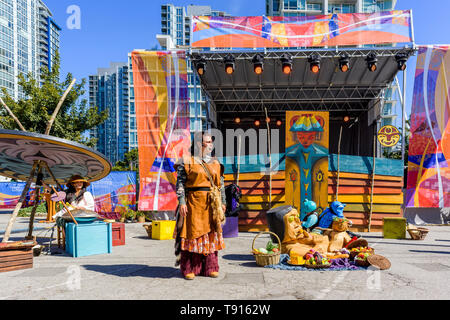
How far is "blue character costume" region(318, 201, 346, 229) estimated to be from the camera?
5691mm

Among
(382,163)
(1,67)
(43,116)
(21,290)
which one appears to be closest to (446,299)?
(21,290)

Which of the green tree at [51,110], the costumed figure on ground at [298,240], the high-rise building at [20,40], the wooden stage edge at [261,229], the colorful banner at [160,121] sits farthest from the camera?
the high-rise building at [20,40]

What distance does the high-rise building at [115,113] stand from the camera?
341 ft

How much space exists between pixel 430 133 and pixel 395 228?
4.94 meters

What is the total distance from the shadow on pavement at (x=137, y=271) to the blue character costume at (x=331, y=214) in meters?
2.67

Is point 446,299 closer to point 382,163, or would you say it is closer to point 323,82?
point 382,163

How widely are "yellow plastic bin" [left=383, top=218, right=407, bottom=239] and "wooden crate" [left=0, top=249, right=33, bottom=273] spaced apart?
8.00 meters

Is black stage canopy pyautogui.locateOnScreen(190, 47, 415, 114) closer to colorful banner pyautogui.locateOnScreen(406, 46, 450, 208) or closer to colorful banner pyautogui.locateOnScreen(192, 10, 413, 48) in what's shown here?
colorful banner pyautogui.locateOnScreen(192, 10, 413, 48)

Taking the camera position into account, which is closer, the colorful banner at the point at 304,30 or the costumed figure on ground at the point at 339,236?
the costumed figure on ground at the point at 339,236

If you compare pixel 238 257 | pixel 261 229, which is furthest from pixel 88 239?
pixel 261 229

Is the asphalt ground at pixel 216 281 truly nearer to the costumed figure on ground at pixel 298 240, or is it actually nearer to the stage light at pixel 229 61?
the costumed figure on ground at pixel 298 240

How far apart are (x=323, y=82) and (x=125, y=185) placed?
31.7ft

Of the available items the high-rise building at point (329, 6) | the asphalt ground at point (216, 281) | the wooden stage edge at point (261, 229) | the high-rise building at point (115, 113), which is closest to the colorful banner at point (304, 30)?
the wooden stage edge at point (261, 229)

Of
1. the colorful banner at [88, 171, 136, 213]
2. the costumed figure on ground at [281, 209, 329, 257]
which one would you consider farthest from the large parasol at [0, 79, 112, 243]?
the colorful banner at [88, 171, 136, 213]
